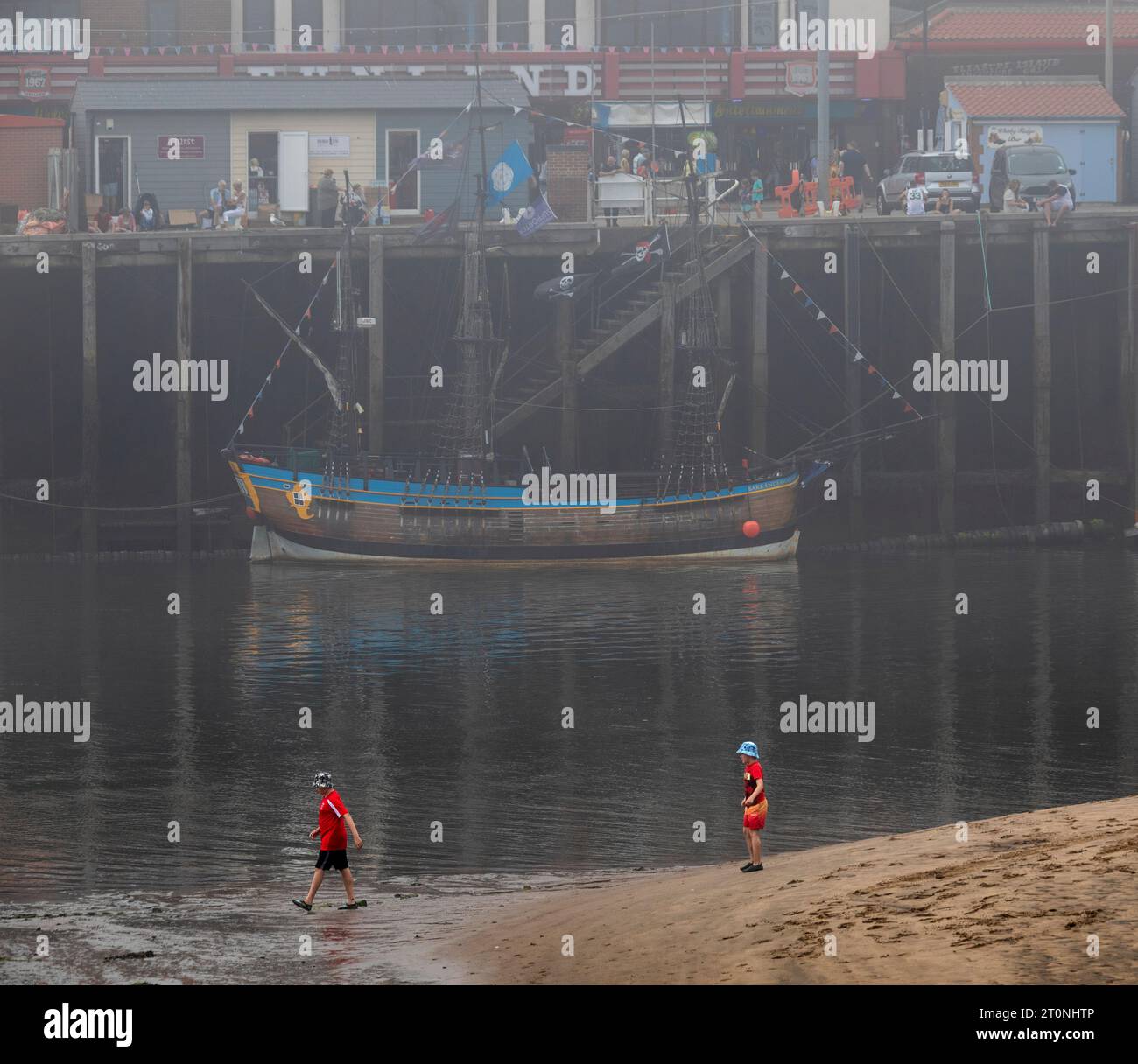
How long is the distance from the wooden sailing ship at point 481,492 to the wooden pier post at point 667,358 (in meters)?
0.19

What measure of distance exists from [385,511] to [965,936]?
98.8 feet

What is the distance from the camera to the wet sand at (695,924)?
42.0ft

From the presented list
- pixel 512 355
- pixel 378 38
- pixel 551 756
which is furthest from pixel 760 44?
pixel 551 756

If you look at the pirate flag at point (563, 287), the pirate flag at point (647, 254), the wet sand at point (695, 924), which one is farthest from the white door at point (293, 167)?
the wet sand at point (695, 924)

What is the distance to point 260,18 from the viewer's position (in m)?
56.2

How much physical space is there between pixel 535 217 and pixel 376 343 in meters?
4.45

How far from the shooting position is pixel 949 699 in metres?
29.4

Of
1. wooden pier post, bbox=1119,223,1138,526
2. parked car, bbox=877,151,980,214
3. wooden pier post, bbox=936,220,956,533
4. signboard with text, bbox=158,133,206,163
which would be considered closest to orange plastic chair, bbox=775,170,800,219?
parked car, bbox=877,151,980,214

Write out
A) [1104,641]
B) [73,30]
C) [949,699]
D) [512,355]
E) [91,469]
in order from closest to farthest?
[949,699]
[1104,641]
[91,469]
[512,355]
[73,30]

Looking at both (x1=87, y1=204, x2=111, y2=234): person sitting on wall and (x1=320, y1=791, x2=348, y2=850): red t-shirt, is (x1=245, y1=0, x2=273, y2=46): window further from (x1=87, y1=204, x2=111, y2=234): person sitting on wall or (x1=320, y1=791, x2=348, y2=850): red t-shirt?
(x1=320, y1=791, x2=348, y2=850): red t-shirt

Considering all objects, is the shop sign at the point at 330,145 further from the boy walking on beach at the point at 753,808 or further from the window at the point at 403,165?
the boy walking on beach at the point at 753,808

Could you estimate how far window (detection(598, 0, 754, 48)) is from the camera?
184 ft

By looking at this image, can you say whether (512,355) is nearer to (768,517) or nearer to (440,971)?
(768,517)

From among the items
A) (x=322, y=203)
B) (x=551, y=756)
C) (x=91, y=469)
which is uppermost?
(x=322, y=203)
